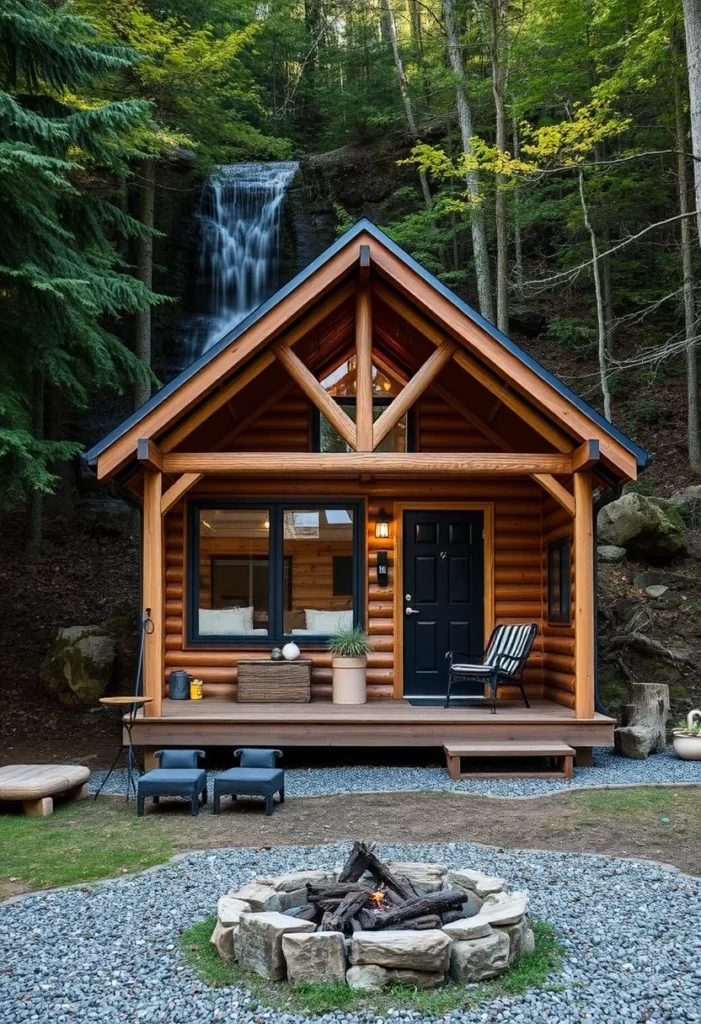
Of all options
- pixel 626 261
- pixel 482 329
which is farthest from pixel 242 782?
pixel 626 261

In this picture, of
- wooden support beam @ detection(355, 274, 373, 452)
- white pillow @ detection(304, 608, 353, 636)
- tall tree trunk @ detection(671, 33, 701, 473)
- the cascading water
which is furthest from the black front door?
the cascading water

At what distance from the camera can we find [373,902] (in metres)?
3.95

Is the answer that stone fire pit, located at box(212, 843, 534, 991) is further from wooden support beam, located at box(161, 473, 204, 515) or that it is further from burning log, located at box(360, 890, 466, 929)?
wooden support beam, located at box(161, 473, 204, 515)

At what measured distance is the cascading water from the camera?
20372 millimetres

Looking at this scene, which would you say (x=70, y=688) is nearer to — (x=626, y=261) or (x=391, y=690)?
(x=391, y=690)

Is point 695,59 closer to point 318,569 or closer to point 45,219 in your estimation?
point 318,569

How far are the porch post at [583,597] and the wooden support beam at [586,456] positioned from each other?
12 cm

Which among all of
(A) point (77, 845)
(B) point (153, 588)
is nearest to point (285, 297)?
(B) point (153, 588)

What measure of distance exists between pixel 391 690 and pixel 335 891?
19.9 feet

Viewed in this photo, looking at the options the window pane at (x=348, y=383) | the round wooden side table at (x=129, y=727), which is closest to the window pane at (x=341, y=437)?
the window pane at (x=348, y=383)

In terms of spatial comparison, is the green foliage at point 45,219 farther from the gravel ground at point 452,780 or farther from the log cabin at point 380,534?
the gravel ground at point 452,780

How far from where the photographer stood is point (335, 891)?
13.1ft

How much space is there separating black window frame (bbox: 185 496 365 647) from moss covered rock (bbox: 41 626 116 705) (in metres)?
1.29

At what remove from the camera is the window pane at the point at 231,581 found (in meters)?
9.89
